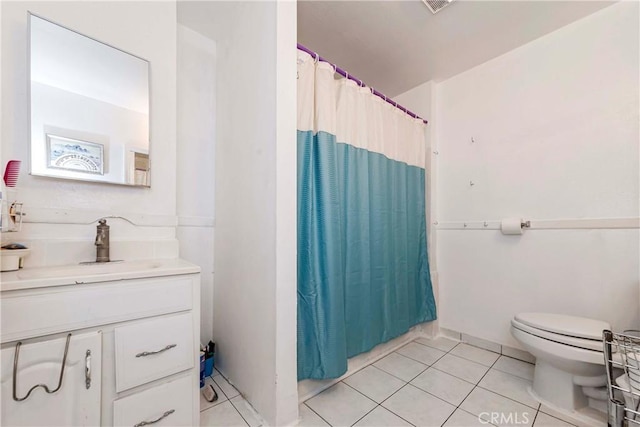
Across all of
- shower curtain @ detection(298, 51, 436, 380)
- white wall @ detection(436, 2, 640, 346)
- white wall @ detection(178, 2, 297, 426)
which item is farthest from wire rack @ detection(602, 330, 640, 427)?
white wall @ detection(178, 2, 297, 426)

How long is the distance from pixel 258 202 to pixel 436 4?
5.08 ft

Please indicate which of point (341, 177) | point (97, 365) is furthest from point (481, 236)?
point (97, 365)

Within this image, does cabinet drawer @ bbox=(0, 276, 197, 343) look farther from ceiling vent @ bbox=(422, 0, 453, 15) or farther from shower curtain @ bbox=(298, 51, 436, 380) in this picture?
ceiling vent @ bbox=(422, 0, 453, 15)

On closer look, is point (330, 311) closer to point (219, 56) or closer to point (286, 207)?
point (286, 207)

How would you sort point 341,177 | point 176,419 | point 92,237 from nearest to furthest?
1. point 176,419
2. point 92,237
3. point 341,177

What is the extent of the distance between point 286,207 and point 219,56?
4.05 ft

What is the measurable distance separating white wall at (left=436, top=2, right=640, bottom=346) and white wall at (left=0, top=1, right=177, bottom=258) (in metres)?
2.11

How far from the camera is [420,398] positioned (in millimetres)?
1349

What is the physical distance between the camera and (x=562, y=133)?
5.35ft

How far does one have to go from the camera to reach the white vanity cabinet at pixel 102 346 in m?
0.66

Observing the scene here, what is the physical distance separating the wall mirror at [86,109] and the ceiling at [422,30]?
3.57 ft

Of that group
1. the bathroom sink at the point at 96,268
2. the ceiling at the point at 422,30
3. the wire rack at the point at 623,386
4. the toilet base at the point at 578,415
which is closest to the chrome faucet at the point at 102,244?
the bathroom sink at the point at 96,268

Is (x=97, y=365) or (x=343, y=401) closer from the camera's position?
(x=97, y=365)

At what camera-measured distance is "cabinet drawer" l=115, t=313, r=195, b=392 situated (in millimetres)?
801
